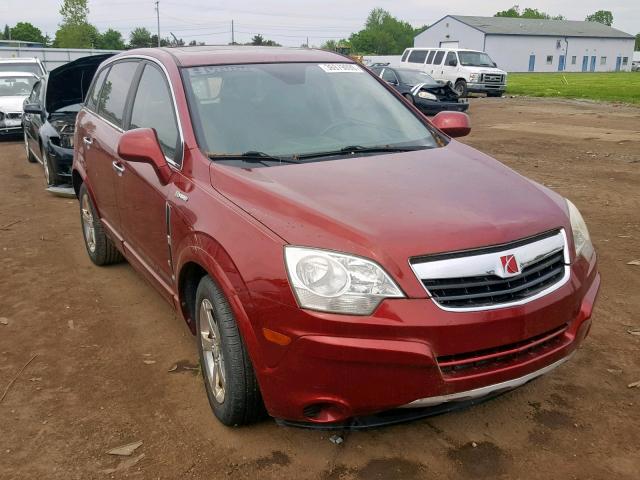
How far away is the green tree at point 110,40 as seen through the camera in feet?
312

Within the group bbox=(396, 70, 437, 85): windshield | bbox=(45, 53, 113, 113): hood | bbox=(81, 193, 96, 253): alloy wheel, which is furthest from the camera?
bbox=(396, 70, 437, 85): windshield

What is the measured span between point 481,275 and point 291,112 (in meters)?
1.76

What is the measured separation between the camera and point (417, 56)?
105 feet

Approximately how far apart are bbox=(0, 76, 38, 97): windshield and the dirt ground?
1085 cm

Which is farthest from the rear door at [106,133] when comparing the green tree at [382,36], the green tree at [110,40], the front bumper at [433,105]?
the green tree at [382,36]

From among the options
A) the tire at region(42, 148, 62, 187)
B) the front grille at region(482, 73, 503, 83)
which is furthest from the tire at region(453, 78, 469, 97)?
the tire at region(42, 148, 62, 187)

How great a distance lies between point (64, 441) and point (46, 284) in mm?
2522

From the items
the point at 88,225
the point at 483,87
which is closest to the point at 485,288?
the point at 88,225

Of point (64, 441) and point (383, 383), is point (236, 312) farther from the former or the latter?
point (64, 441)

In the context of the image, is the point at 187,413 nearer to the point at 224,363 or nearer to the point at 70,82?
the point at 224,363

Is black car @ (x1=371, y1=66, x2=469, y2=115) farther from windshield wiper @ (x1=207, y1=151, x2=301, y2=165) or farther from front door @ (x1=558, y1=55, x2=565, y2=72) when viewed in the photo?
front door @ (x1=558, y1=55, x2=565, y2=72)

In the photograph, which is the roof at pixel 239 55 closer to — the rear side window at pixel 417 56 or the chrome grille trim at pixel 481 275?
the chrome grille trim at pixel 481 275

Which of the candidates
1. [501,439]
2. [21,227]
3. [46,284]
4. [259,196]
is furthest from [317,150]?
[21,227]

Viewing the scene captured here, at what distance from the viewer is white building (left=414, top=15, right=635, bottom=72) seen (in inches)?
2911
